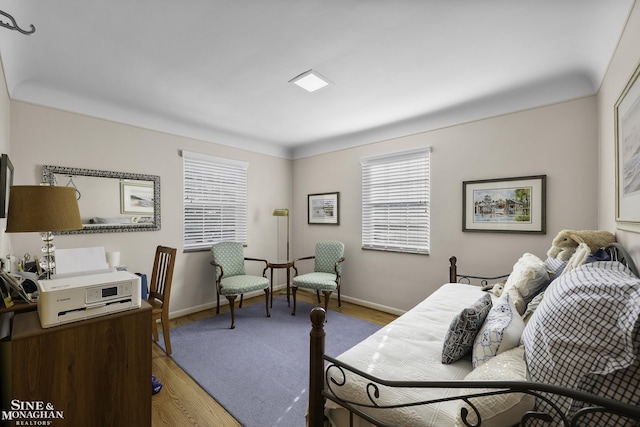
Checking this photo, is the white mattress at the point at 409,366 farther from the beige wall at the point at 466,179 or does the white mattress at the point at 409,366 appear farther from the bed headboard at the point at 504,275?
the beige wall at the point at 466,179

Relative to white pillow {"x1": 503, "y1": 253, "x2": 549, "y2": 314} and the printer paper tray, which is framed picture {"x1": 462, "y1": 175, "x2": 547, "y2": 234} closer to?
white pillow {"x1": 503, "y1": 253, "x2": 549, "y2": 314}

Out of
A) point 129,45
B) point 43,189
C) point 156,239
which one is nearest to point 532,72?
point 129,45

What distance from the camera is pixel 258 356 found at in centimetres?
271

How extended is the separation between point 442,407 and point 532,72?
2.76 metres

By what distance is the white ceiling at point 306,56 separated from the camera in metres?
1.70

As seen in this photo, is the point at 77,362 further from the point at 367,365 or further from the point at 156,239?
the point at 156,239

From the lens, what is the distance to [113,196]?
3152 millimetres

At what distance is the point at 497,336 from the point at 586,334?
0.39m

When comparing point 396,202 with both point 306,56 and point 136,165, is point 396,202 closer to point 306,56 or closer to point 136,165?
point 306,56

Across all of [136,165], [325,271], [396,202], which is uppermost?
[136,165]

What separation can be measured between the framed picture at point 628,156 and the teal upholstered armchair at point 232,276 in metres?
3.43

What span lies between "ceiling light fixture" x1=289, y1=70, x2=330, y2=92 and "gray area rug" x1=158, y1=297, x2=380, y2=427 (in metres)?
2.61

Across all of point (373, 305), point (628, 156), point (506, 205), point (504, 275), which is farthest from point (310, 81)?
point (373, 305)

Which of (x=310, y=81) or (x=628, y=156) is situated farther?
(x=310, y=81)
